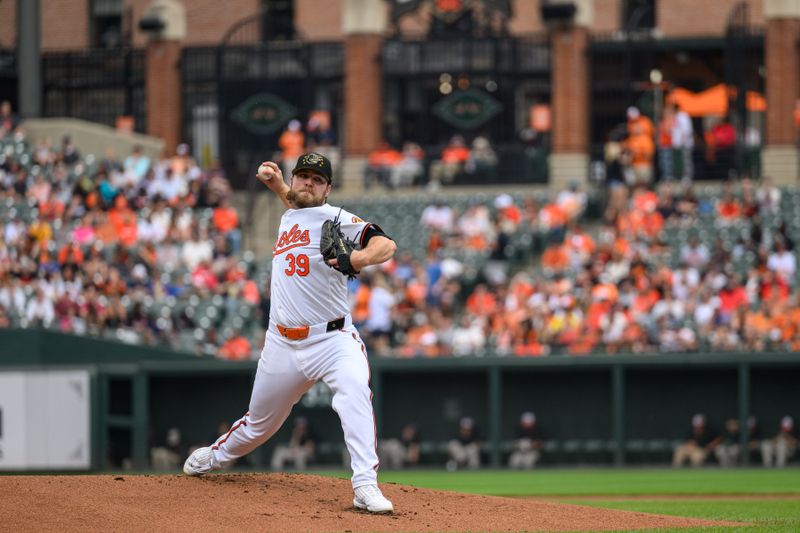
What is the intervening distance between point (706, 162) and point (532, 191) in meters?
3.39

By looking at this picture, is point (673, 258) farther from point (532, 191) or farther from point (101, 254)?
point (101, 254)

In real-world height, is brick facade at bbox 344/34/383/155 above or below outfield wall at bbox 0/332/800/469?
above

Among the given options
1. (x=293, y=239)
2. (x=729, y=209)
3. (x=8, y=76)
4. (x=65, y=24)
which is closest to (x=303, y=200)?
(x=293, y=239)

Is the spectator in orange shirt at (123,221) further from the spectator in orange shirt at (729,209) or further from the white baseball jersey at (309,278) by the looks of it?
the white baseball jersey at (309,278)

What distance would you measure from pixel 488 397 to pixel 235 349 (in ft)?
11.3

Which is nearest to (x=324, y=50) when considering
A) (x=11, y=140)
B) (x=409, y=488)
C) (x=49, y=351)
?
(x=11, y=140)

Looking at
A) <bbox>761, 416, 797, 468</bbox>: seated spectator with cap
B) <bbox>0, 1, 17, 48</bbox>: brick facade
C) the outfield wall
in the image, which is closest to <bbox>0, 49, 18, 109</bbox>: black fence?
<bbox>0, 1, 17, 48</bbox>: brick facade

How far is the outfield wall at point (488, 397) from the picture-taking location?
17953mm

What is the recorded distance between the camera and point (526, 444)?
59.9ft

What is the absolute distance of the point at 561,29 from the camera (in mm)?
27938

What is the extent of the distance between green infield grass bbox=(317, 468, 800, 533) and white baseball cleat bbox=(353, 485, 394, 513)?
1.65 m

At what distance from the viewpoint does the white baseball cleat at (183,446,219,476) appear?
359 inches

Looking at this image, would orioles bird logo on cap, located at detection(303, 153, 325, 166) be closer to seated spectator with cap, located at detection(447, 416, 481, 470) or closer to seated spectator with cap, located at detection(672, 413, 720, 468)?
seated spectator with cap, located at detection(447, 416, 481, 470)

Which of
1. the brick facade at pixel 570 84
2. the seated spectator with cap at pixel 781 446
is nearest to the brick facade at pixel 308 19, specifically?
the brick facade at pixel 570 84
